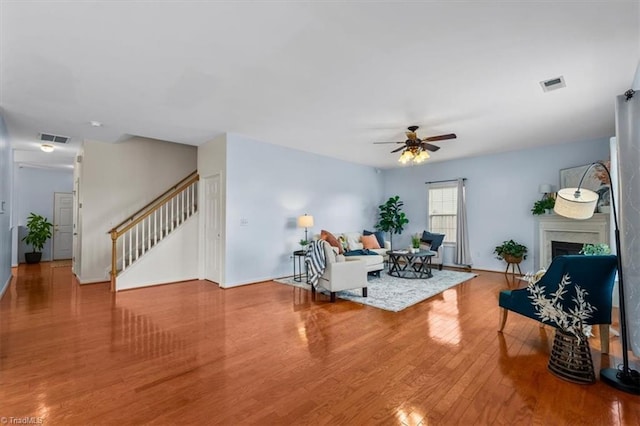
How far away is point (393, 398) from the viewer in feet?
6.69

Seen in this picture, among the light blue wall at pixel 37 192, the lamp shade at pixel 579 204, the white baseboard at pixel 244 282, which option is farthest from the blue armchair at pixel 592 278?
the light blue wall at pixel 37 192

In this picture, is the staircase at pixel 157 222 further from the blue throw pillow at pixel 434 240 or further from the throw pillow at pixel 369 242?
the blue throw pillow at pixel 434 240

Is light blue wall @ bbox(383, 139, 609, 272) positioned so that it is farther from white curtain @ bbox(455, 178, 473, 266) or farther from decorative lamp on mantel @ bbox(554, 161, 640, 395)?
decorative lamp on mantel @ bbox(554, 161, 640, 395)

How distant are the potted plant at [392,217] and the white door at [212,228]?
14.8 ft

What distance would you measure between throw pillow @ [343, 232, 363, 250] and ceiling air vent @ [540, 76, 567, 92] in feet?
15.1

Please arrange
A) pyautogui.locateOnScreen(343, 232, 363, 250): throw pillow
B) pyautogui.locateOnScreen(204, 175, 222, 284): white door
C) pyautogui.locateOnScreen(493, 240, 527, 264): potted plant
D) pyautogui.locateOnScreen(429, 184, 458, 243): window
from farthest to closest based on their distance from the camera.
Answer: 1. pyautogui.locateOnScreen(429, 184, 458, 243): window
2. pyautogui.locateOnScreen(343, 232, 363, 250): throw pillow
3. pyautogui.locateOnScreen(493, 240, 527, 264): potted plant
4. pyautogui.locateOnScreen(204, 175, 222, 284): white door

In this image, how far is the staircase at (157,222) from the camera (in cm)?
560

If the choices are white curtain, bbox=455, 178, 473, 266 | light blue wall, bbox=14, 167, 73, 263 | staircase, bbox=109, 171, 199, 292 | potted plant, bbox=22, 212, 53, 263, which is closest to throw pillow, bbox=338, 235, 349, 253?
white curtain, bbox=455, 178, 473, 266

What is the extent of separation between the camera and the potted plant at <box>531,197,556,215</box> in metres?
5.90

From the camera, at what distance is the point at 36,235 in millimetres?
7711

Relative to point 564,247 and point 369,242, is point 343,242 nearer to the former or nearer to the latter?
point 369,242

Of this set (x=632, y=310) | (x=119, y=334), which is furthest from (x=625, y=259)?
(x=119, y=334)

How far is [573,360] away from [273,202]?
4.94 meters

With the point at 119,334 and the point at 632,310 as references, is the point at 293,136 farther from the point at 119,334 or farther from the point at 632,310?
the point at 632,310
